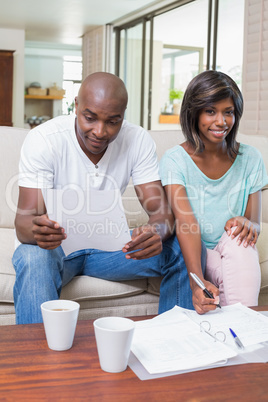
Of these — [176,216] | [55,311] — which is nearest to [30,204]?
[176,216]

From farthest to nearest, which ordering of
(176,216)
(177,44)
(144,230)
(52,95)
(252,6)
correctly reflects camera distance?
(52,95) < (177,44) < (252,6) < (176,216) < (144,230)

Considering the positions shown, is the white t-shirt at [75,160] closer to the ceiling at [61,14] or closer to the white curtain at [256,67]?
the white curtain at [256,67]

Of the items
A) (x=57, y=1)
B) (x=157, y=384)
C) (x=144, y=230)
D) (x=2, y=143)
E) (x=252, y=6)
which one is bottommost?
(x=157, y=384)

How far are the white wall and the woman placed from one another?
677 centimetres

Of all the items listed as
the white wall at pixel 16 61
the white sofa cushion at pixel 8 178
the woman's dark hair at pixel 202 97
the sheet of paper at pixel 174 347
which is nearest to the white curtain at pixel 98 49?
the white wall at pixel 16 61

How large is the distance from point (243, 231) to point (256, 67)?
2.74 metres

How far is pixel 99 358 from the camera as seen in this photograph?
880mm

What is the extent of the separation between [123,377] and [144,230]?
61 centimetres

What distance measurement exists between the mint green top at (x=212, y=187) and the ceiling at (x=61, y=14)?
4.63 meters

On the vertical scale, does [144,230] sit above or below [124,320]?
above

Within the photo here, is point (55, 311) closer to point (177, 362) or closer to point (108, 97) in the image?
Answer: point (177, 362)

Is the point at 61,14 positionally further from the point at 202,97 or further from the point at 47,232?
the point at 47,232

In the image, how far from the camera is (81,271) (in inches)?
65.5

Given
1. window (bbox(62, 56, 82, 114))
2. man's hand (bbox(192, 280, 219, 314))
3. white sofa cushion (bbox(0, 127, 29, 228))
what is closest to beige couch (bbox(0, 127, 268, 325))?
white sofa cushion (bbox(0, 127, 29, 228))
